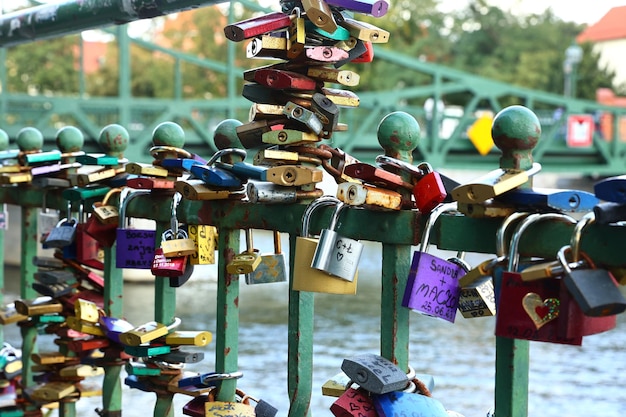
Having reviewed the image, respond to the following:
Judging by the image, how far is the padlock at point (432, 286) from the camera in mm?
1218

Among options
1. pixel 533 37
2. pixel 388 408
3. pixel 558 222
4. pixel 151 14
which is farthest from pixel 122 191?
pixel 533 37

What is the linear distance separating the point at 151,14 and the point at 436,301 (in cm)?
75

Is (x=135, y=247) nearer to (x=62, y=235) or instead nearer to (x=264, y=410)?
(x=62, y=235)

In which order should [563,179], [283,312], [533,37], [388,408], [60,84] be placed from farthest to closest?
1. [533,37]
2. [563,179]
3. [60,84]
4. [283,312]
5. [388,408]

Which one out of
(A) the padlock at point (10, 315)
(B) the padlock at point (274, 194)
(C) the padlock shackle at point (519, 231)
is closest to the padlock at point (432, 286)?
(C) the padlock shackle at point (519, 231)

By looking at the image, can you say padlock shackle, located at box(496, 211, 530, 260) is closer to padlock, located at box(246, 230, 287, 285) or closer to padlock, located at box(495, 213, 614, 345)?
padlock, located at box(495, 213, 614, 345)

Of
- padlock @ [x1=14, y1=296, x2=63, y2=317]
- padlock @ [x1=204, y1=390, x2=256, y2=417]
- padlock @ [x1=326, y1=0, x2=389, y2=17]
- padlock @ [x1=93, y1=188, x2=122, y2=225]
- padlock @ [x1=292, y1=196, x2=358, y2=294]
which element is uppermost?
Result: padlock @ [x1=326, y1=0, x2=389, y2=17]

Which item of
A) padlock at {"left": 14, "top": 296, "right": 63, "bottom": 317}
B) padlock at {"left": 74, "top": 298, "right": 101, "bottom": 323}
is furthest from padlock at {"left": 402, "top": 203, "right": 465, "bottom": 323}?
padlock at {"left": 14, "top": 296, "right": 63, "bottom": 317}

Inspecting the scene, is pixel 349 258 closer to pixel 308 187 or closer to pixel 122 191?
pixel 308 187

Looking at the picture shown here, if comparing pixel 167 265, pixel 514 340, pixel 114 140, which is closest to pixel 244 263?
pixel 167 265

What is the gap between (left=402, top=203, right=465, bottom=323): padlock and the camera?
4.00 feet

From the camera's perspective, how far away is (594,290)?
1.00 m

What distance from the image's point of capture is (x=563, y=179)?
42.7 meters

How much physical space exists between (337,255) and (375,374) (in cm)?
18
